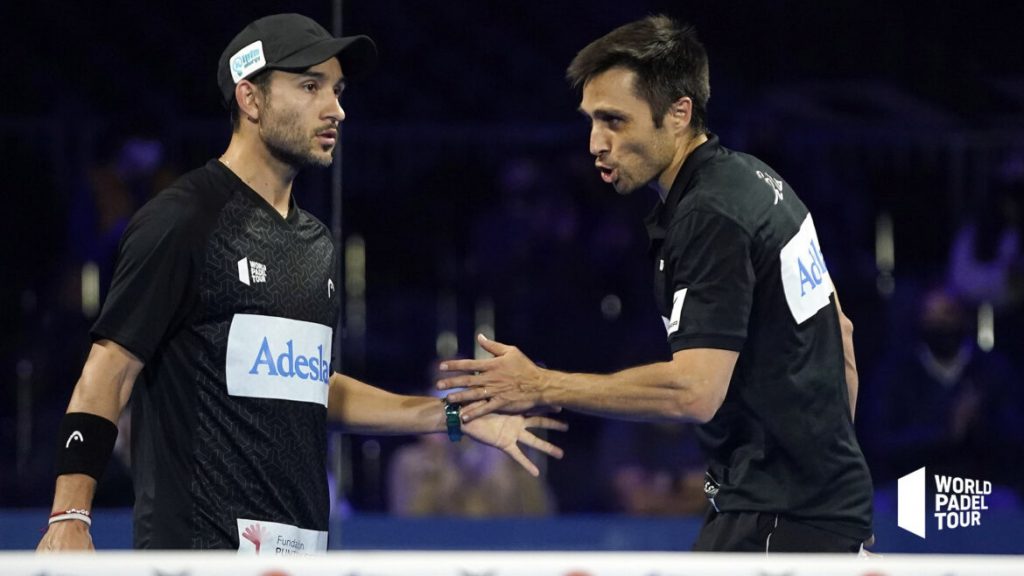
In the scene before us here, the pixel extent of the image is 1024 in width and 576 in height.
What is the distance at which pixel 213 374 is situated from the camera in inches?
112

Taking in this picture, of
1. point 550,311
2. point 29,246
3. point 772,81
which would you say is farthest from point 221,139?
point 772,81

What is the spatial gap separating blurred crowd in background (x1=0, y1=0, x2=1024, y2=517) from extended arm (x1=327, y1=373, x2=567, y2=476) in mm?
2515

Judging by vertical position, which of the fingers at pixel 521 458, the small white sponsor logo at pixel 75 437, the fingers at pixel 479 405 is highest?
the fingers at pixel 479 405


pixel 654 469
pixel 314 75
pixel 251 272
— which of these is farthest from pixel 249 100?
pixel 654 469

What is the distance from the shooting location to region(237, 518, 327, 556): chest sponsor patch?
2.85 m

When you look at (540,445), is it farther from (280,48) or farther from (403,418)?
(280,48)

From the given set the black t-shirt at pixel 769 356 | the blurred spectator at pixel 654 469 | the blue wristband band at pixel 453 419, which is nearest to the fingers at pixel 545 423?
the blue wristband band at pixel 453 419

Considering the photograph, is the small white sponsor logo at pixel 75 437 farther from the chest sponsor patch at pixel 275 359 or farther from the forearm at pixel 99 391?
the chest sponsor patch at pixel 275 359

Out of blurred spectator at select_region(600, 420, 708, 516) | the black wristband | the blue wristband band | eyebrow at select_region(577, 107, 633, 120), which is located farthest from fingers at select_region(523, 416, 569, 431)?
blurred spectator at select_region(600, 420, 708, 516)

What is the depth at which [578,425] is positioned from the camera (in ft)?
20.3

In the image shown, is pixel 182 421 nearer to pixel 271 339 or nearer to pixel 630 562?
pixel 271 339

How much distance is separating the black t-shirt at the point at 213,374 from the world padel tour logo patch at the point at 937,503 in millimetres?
1437

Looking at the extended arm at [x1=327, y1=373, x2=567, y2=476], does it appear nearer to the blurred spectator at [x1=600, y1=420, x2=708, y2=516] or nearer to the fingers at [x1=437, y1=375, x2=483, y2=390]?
the fingers at [x1=437, y1=375, x2=483, y2=390]

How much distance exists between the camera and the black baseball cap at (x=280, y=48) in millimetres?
3047
